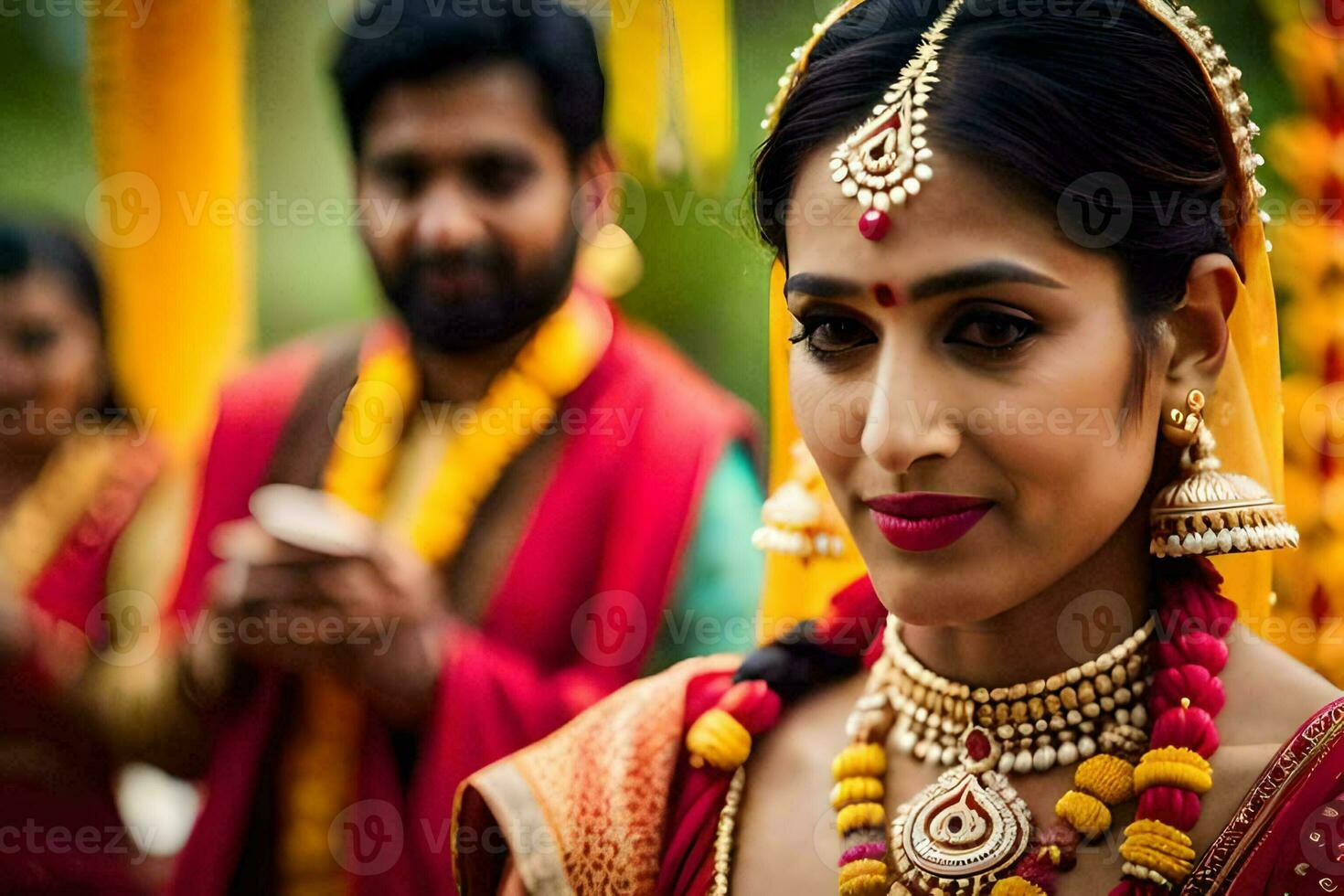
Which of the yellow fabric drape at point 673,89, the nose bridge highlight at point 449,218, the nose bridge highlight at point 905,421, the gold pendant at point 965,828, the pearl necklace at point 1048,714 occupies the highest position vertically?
the yellow fabric drape at point 673,89

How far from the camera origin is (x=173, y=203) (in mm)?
2182

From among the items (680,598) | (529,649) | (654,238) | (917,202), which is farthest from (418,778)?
(917,202)

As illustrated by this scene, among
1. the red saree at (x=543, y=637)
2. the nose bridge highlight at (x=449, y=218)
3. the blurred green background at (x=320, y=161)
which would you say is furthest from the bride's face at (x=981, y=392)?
the nose bridge highlight at (x=449, y=218)

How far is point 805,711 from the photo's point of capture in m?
1.44

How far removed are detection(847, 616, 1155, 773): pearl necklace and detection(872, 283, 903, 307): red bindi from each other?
35 cm

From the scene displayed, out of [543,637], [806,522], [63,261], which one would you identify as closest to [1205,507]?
[806,522]

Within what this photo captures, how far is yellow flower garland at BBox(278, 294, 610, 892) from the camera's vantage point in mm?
1956

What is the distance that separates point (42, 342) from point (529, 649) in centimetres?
87

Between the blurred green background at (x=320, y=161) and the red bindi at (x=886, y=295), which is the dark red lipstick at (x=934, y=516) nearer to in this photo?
the red bindi at (x=886, y=295)

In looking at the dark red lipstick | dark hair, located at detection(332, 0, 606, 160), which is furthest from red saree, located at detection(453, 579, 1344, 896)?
dark hair, located at detection(332, 0, 606, 160)

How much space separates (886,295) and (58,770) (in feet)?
4.91

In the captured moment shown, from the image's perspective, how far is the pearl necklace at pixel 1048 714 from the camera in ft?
4.12

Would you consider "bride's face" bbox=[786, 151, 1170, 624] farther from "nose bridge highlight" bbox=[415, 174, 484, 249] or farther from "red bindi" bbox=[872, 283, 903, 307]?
"nose bridge highlight" bbox=[415, 174, 484, 249]

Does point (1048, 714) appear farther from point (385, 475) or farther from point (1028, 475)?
point (385, 475)
